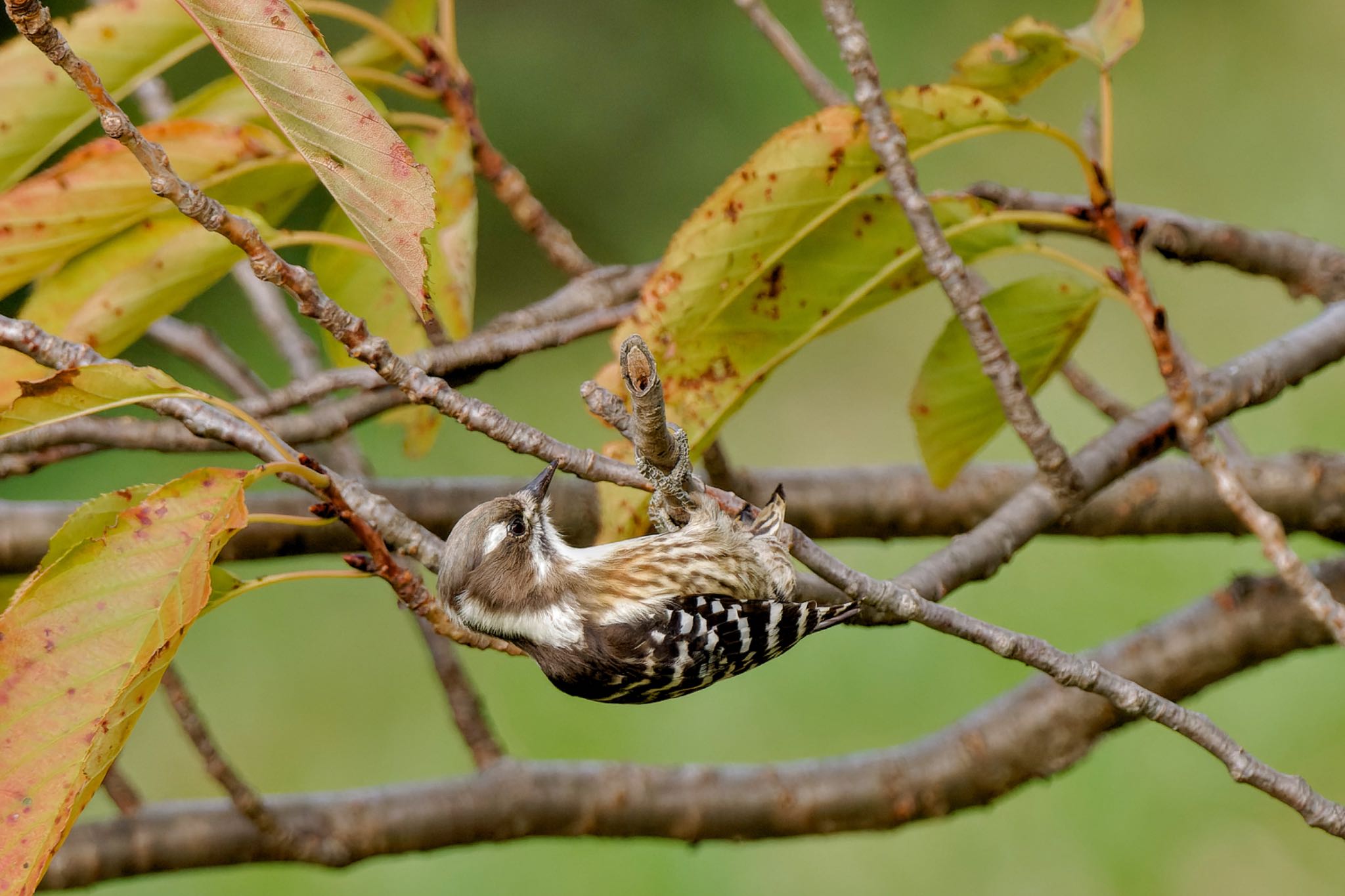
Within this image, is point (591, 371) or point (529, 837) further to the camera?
point (591, 371)

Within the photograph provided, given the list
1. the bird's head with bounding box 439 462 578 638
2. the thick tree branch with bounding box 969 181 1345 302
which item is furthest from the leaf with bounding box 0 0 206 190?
the thick tree branch with bounding box 969 181 1345 302

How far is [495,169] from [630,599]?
38cm

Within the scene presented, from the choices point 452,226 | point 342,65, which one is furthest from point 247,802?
point 342,65

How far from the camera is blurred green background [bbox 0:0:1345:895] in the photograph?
2.43 metres

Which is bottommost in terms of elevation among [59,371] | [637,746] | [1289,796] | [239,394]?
[637,746]

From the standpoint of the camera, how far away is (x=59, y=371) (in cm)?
66

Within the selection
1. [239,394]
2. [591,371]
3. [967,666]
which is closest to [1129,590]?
[967,666]

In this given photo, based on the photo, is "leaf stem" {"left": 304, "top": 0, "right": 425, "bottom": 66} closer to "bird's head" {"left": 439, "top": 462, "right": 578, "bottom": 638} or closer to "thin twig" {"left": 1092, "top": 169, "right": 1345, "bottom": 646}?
"bird's head" {"left": 439, "top": 462, "right": 578, "bottom": 638}

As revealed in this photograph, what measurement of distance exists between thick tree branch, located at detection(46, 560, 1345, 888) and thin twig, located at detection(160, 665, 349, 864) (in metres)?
0.01

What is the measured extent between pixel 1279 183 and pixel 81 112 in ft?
11.0

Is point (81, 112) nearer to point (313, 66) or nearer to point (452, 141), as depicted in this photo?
point (452, 141)

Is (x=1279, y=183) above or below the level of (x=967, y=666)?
above

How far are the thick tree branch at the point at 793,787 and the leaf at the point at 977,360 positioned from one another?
29 cm

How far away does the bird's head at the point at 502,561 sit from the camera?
103cm
